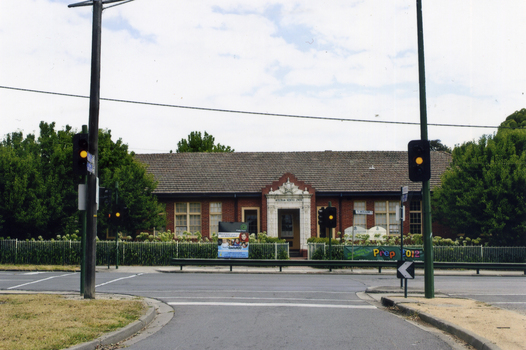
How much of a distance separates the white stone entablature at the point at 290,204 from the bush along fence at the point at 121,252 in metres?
5.59

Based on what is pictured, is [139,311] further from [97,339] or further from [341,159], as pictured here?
[341,159]

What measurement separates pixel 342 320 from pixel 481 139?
2419 centimetres

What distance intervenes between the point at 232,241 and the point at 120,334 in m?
18.6

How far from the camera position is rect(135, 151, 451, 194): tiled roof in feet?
114

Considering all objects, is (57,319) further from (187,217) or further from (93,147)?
(187,217)

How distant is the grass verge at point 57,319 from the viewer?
7.77m

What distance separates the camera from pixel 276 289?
16781 millimetres

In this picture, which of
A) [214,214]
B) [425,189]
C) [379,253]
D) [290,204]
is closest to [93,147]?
[425,189]

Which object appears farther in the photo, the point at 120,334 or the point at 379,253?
the point at 379,253

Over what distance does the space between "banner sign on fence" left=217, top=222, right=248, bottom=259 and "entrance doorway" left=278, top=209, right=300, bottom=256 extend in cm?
799

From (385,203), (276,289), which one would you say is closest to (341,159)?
(385,203)

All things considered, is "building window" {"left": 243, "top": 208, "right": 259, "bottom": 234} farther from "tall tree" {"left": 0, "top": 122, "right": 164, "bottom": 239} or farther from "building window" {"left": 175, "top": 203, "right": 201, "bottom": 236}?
"tall tree" {"left": 0, "top": 122, "right": 164, "bottom": 239}

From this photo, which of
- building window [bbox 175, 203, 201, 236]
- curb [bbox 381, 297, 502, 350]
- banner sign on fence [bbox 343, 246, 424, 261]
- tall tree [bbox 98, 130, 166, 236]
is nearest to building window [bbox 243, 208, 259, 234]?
building window [bbox 175, 203, 201, 236]

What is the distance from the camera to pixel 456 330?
29.3ft
